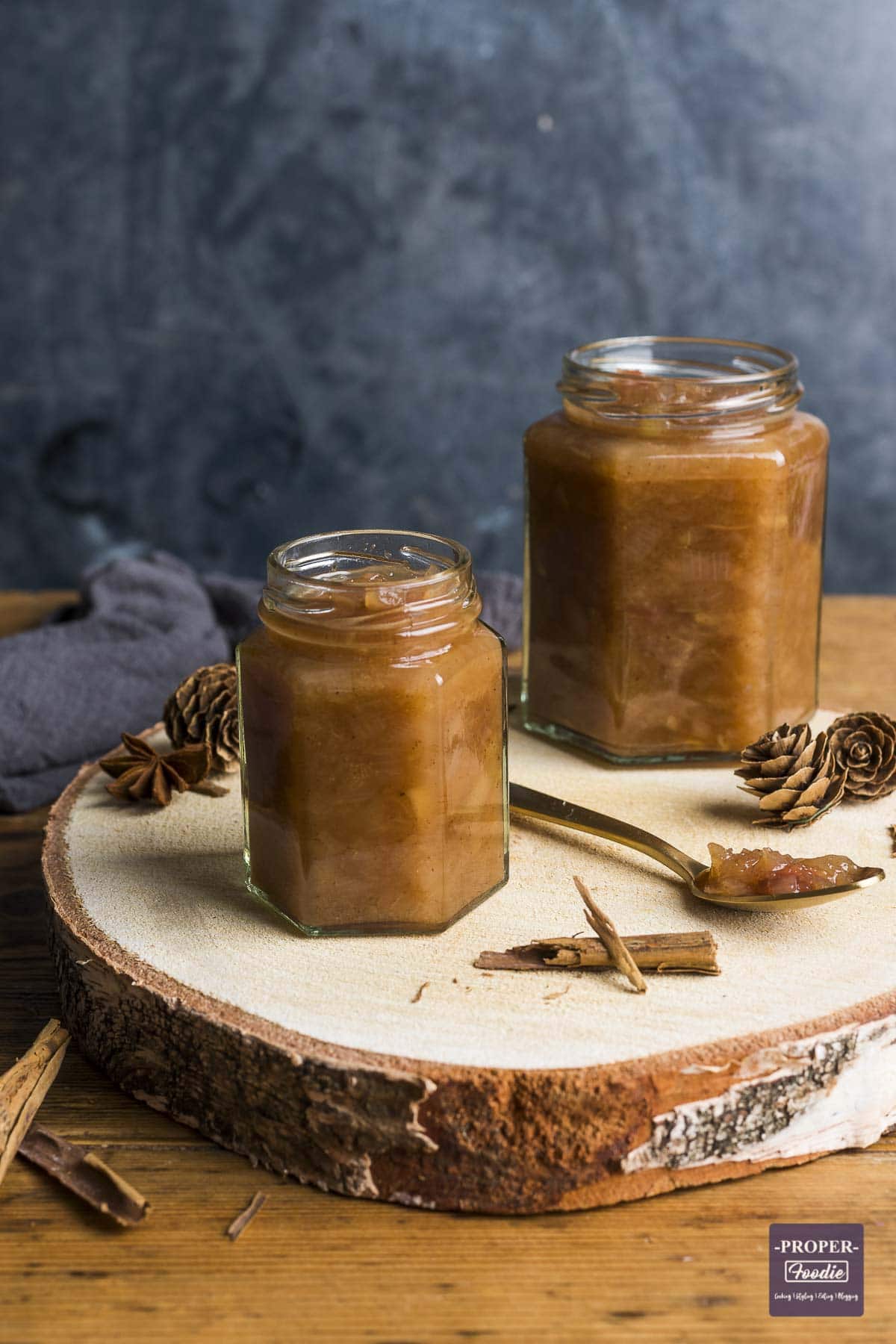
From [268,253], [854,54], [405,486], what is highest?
[854,54]

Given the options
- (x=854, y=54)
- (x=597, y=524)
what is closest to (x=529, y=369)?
(x=854, y=54)

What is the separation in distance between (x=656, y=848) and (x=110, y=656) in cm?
85

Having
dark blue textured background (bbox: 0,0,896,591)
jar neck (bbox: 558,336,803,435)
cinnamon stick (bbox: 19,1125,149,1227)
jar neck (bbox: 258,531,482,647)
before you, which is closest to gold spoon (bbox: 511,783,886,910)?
jar neck (bbox: 258,531,482,647)

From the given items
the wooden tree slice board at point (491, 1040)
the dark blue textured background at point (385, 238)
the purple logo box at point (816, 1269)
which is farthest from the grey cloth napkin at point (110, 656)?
the purple logo box at point (816, 1269)

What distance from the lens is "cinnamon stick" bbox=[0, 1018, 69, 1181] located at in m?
1.02

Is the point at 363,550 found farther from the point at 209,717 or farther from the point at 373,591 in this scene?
the point at 209,717

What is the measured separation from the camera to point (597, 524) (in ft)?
4.38

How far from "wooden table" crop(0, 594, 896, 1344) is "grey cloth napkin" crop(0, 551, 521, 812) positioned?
0.65 meters

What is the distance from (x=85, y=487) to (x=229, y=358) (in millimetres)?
410

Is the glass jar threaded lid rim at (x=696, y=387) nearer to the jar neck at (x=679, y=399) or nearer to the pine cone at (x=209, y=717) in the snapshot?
the jar neck at (x=679, y=399)

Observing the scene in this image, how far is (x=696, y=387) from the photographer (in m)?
1.34

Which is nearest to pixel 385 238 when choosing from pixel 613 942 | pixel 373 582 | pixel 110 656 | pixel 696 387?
pixel 110 656

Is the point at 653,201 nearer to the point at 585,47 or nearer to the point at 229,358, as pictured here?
the point at 585,47

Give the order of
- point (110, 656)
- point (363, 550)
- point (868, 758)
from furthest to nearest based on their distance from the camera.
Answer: point (110, 656) < point (868, 758) < point (363, 550)
